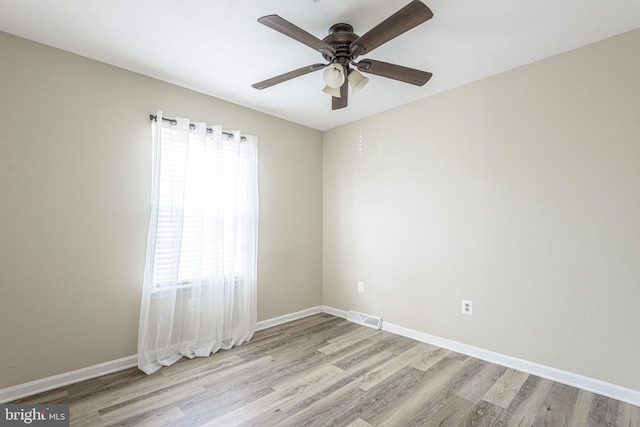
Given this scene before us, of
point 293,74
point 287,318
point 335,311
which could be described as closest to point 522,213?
point 293,74

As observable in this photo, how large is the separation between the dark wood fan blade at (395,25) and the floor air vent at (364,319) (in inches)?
108

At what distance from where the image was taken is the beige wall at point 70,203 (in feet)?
6.73

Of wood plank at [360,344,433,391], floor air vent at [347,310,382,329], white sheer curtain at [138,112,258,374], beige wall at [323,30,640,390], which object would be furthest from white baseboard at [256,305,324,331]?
wood plank at [360,344,433,391]

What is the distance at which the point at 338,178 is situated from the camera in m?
3.96

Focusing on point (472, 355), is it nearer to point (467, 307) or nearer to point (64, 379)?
point (467, 307)

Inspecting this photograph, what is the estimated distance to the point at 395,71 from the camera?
2.02 m

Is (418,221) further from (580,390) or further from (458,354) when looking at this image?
(580,390)

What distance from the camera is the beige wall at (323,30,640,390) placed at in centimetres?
207

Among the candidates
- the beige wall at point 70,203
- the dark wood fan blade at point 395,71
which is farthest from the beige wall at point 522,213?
the beige wall at point 70,203

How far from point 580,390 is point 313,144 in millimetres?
3508

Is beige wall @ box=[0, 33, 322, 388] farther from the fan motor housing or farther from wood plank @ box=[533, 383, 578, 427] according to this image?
wood plank @ box=[533, 383, 578, 427]

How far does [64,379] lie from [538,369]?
361 centimetres

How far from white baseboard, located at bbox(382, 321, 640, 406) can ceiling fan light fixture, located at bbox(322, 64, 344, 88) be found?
8.30 ft

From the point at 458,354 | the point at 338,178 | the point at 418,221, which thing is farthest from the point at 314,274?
the point at 458,354
